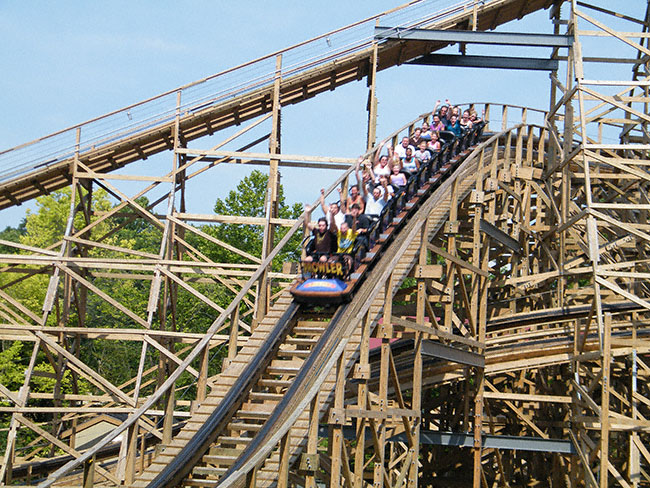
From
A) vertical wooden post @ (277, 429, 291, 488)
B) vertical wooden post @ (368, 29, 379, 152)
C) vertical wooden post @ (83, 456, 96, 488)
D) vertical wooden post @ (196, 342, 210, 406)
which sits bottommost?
vertical wooden post @ (83, 456, 96, 488)

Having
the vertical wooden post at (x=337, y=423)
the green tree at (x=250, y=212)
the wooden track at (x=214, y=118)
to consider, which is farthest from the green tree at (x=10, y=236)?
the vertical wooden post at (x=337, y=423)

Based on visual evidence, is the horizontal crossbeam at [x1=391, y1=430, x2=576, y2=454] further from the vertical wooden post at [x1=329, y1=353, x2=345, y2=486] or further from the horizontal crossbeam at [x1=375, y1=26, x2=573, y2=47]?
the horizontal crossbeam at [x1=375, y1=26, x2=573, y2=47]

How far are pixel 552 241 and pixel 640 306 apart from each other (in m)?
3.83

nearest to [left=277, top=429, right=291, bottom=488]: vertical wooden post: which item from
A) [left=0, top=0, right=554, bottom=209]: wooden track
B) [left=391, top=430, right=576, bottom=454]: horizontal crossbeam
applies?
[left=391, top=430, right=576, bottom=454]: horizontal crossbeam

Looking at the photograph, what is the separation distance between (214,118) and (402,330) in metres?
8.81

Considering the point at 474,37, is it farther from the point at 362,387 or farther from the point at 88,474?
the point at 88,474

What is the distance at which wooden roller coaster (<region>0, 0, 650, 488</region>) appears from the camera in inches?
411

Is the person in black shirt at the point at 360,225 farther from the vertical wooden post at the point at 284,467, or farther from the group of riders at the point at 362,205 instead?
the vertical wooden post at the point at 284,467

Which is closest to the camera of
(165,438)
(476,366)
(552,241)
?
(165,438)

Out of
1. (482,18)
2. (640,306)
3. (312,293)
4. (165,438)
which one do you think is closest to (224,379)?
(165,438)

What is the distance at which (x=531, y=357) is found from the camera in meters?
14.8

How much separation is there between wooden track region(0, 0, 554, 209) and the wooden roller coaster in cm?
5

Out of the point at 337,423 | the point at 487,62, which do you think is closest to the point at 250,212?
the point at 487,62

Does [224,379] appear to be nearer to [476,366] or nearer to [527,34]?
[476,366]
